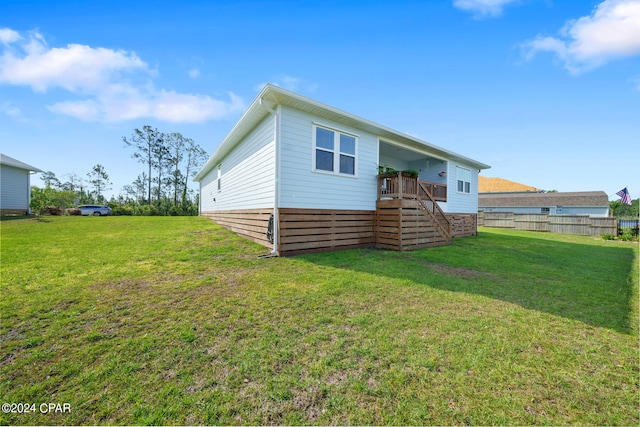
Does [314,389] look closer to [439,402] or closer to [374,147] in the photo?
[439,402]

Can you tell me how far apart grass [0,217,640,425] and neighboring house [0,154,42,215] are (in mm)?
18512

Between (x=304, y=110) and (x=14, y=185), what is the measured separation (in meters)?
22.9

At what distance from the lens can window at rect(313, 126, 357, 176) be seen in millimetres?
7625

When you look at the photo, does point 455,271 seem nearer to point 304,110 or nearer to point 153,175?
point 304,110

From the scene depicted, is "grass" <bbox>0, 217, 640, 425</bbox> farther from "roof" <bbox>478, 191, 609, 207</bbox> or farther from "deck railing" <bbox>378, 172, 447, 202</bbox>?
"roof" <bbox>478, 191, 609, 207</bbox>

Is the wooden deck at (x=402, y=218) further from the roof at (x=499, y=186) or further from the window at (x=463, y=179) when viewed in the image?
the roof at (x=499, y=186)

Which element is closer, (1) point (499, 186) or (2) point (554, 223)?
(2) point (554, 223)

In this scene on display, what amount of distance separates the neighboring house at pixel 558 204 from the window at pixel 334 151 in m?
30.9

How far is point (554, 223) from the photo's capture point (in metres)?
17.8

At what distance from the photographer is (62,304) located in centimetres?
335

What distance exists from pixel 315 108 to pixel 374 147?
3.02 m

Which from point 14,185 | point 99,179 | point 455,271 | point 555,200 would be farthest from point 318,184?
point 99,179

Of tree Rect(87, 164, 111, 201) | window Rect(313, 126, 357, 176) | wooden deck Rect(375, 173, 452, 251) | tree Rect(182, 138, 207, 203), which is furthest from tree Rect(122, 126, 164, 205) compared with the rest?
wooden deck Rect(375, 173, 452, 251)

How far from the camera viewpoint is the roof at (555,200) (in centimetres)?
2739
